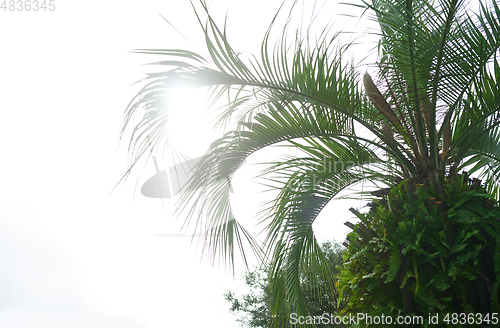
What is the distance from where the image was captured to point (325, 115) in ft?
10.8

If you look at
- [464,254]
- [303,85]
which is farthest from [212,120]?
[464,254]

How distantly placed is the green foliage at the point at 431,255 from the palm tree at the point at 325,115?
22cm

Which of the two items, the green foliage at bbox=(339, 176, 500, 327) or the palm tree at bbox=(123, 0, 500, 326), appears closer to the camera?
the green foliage at bbox=(339, 176, 500, 327)

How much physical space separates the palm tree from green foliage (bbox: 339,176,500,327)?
0.22 m

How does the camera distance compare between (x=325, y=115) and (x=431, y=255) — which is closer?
(x=431, y=255)

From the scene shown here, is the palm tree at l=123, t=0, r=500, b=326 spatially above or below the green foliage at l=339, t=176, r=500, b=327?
above

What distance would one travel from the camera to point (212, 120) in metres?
3.15

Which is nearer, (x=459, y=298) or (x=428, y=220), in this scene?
(x=459, y=298)

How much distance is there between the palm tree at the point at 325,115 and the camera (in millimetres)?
2840

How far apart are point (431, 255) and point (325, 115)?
148cm

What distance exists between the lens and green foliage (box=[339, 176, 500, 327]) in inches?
94.4

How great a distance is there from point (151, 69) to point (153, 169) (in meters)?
0.83

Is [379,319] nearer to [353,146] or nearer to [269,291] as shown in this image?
[269,291]

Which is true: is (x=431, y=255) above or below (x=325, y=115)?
below
